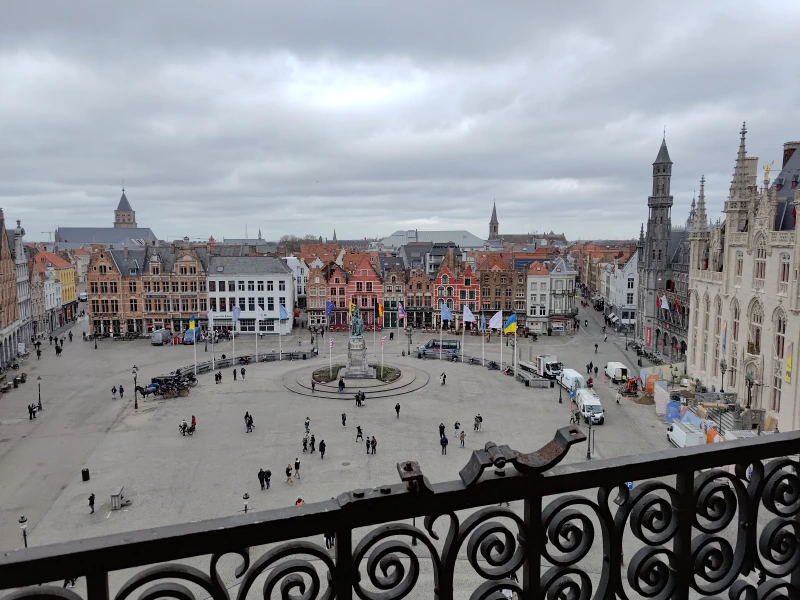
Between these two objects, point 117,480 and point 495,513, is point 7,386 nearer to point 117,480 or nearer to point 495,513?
point 117,480

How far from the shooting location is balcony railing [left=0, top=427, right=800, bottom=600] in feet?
7.44

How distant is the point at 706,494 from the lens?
10.5 feet

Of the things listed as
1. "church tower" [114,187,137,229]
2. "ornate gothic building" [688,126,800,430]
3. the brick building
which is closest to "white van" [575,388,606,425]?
"ornate gothic building" [688,126,800,430]

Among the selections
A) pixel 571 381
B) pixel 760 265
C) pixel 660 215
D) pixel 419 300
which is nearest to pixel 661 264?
pixel 660 215

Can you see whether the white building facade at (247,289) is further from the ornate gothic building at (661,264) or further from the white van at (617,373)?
the ornate gothic building at (661,264)

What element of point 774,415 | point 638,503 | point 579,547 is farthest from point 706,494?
point 774,415

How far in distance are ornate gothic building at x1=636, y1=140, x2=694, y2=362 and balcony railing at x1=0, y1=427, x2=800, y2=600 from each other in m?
53.2

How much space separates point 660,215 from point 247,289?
45219 mm

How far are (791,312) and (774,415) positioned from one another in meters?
5.59

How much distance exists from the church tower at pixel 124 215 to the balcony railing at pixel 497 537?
6606 inches

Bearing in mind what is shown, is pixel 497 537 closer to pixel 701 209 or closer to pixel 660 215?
pixel 701 209

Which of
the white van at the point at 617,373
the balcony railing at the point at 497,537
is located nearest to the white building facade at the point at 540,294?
the white van at the point at 617,373

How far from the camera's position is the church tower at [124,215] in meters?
152

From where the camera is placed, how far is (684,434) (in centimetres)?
2638
